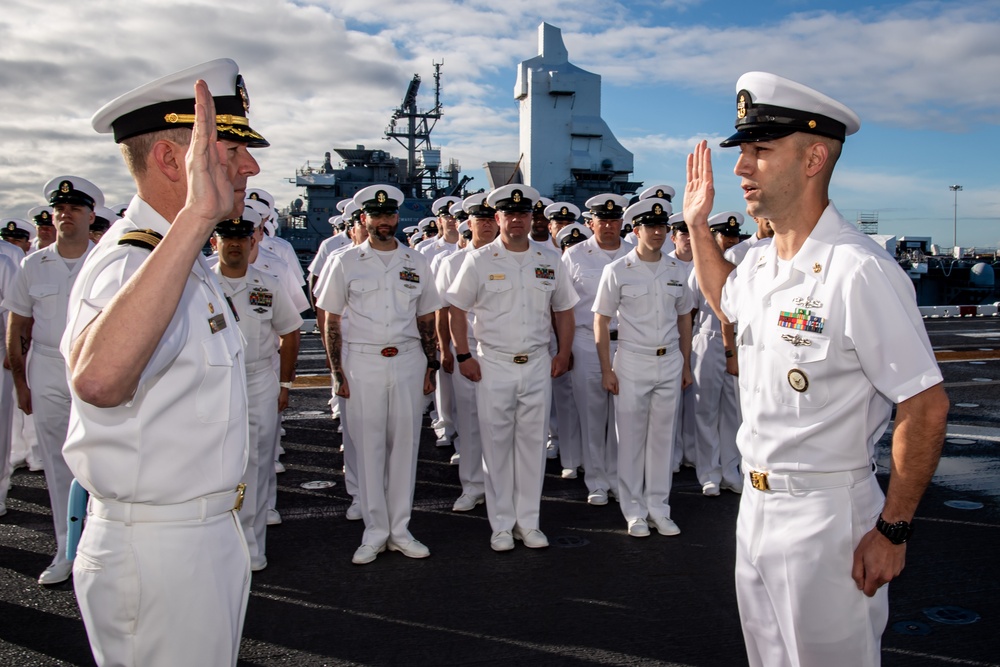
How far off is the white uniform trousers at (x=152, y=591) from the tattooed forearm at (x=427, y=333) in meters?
3.25

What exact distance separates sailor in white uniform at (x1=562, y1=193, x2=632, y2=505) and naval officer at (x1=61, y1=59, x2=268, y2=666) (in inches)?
160

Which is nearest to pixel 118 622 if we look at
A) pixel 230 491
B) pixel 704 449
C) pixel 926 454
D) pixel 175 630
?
pixel 175 630

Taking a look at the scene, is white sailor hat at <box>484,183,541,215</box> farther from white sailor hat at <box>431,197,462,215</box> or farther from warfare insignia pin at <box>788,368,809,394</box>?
white sailor hat at <box>431,197,462,215</box>

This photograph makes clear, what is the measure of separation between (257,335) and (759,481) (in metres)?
3.42

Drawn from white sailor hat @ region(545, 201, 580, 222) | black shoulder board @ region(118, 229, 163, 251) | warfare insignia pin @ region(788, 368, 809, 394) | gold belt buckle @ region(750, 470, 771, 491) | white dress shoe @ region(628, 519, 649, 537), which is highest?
white sailor hat @ region(545, 201, 580, 222)

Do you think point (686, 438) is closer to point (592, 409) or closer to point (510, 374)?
point (592, 409)

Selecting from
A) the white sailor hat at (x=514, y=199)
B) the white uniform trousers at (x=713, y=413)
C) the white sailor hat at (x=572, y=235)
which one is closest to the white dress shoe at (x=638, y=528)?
the white uniform trousers at (x=713, y=413)

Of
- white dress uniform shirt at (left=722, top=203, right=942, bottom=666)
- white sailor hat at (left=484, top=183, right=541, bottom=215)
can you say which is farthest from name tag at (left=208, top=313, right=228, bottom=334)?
white sailor hat at (left=484, top=183, right=541, bottom=215)

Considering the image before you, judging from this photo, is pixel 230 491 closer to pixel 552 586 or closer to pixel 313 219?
pixel 552 586

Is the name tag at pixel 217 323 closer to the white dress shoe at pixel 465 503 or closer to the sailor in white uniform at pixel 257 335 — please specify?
the sailor in white uniform at pixel 257 335

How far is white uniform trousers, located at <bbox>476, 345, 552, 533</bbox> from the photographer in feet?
16.0

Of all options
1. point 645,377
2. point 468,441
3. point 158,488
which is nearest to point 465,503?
point 468,441

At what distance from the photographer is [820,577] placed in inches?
80.4

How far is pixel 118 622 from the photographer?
1.73m
